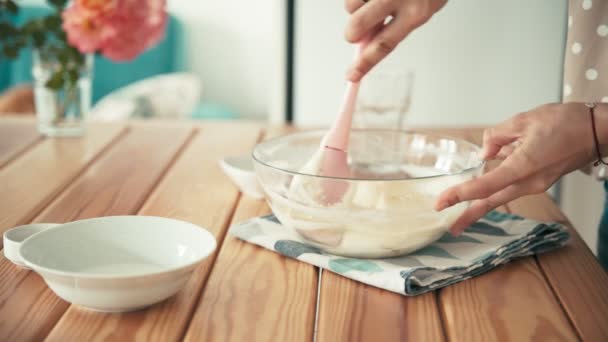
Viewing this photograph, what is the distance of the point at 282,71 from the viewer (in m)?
2.42

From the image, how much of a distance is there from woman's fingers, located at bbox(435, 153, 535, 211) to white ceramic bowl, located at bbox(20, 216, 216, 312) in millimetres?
253

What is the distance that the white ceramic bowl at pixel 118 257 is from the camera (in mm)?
708

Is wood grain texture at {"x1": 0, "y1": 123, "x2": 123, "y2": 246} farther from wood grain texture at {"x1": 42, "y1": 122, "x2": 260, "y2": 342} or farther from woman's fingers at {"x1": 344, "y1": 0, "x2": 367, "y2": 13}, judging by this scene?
woman's fingers at {"x1": 344, "y1": 0, "x2": 367, "y2": 13}

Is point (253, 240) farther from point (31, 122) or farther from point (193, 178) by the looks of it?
point (31, 122)

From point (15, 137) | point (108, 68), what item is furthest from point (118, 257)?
point (108, 68)

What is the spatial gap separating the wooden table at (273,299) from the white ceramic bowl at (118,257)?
0.03 m

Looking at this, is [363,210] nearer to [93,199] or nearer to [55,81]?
[93,199]

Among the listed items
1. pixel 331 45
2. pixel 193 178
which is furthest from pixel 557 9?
pixel 193 178

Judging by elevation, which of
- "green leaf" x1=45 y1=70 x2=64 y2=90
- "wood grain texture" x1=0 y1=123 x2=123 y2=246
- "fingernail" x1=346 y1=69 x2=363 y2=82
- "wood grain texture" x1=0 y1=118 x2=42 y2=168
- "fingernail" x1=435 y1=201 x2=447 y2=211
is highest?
"fingernail" x1=346 y1=69 x2=363 y2=82

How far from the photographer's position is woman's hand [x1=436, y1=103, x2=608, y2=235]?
2.67 feet

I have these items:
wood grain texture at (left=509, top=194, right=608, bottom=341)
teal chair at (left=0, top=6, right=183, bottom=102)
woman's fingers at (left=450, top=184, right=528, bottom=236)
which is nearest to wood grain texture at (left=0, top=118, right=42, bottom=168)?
woman's fingers at (left=450, top=184, right=528, bottom=236)

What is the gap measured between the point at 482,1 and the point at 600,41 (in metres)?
1.21

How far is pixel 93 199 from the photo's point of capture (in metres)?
1.11

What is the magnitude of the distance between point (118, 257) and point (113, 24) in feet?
2.19
